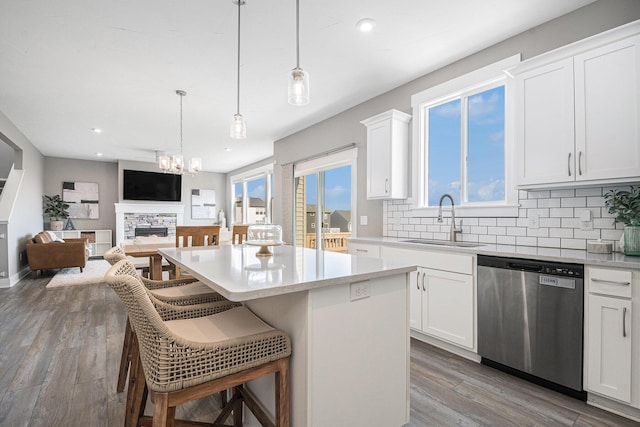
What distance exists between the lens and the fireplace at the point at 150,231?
8.81 m

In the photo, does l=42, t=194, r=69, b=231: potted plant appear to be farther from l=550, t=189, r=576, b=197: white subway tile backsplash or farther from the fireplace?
l=550, t=189, r=576, b=197: white subway tile backsplash

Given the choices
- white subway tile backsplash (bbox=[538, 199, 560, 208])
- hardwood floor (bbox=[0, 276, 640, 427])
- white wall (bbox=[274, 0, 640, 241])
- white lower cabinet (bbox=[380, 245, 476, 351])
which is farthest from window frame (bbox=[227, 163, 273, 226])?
white subway tile backsplash (bbox=[538, 199, 560, 208])

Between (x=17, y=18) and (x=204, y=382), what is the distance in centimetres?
317

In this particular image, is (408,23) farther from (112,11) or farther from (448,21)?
(112,11)

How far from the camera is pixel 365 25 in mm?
2539

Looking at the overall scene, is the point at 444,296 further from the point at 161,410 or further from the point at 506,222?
the point at 161,410

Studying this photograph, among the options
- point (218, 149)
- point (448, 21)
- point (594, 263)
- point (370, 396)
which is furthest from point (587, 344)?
point (218, 149)

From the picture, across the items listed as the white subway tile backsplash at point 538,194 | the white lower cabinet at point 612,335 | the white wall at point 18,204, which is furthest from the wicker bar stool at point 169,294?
the white wall at point 18,204

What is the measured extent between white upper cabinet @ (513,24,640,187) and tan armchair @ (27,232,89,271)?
726cm

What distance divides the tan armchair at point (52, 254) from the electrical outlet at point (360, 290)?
21.8 ft

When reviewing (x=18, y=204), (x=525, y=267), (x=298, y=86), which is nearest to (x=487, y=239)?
(x=525, y=267)

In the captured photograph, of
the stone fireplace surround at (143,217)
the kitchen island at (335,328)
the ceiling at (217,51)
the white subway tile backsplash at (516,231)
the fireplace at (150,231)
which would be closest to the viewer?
the kitchen island at (335,328)

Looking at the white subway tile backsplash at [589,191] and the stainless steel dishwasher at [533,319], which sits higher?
the white subway tile backsplash at [589,191]

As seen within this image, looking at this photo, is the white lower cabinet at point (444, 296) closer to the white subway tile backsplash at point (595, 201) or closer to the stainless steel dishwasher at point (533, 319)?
the stainless steel dishwasher at point (533, 319)
